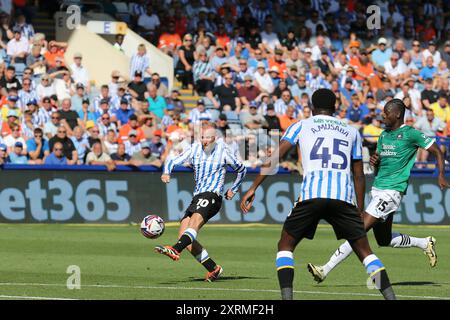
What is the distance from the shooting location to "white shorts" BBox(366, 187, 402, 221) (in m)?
14.8

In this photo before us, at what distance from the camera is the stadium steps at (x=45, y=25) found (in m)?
33.6

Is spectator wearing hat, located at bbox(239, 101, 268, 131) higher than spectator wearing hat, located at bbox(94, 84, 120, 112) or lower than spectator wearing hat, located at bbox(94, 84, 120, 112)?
lower

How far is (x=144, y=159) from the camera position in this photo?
88.3 ft

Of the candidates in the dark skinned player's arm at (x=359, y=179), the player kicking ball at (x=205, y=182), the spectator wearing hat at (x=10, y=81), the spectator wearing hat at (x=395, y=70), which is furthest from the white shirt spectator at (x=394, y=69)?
the dark skinned player's arm at (x=359, y=179)

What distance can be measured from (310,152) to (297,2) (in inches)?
1022

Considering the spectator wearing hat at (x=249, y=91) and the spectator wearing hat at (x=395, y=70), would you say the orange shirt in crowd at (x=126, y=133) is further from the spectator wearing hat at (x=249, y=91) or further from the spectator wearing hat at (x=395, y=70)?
the spectator wearing hat at (x=395, y=70)

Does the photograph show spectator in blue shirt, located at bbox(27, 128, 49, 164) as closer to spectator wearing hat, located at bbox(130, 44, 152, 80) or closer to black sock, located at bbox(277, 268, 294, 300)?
spectator wearing hat, located at bbox(130, 44, 152, 80)

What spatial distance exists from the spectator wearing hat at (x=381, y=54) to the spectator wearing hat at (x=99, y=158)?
35.6 ft

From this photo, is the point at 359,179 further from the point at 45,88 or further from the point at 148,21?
the point at 148,21

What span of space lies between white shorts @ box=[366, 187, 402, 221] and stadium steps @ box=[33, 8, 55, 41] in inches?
792

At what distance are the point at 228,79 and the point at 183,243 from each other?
15.6 meters

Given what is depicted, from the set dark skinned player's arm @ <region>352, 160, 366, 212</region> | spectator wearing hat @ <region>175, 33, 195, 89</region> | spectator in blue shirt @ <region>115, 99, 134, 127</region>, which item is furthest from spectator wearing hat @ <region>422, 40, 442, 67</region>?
dark skinned player's arm @ <region>352, 160, 366, 212</region>

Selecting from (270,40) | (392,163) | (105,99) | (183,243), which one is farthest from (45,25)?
(392,163)
